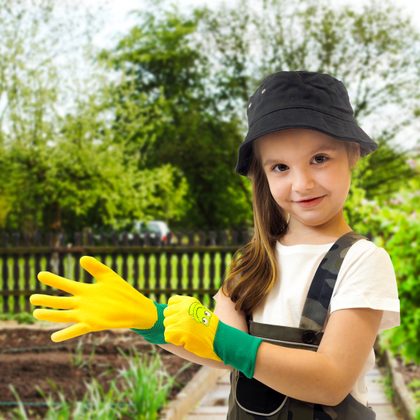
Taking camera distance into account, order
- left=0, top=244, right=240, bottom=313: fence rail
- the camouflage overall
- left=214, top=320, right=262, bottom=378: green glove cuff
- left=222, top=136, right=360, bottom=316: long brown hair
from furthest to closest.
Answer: left=0, top=244, right=240, bottom=313: fence rail → left=222, top=136, right=360, bottom=316: long brown hair → the camouflage overall → left=214, top=320, right=262, bottom=378: green glove cuff

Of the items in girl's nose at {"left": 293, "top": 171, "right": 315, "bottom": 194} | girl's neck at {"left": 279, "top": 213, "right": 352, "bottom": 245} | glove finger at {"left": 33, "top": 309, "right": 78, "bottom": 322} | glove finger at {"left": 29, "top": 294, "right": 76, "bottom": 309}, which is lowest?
glove finger at {"left": 33, "top": 309, "right": 78, "bottom": 322}

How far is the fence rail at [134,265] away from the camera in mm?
10383

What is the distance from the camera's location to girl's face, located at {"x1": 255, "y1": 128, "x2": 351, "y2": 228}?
1.45 m

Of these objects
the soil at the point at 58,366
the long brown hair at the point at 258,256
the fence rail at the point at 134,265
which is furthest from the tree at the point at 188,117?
the long brown hair at the point at 258,256

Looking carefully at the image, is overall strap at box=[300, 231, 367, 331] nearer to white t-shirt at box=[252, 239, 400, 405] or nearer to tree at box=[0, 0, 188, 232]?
white t-shirt at box=[252, 239, 400, 405]

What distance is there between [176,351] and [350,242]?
439 mm

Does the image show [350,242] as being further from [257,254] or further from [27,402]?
[27,402]

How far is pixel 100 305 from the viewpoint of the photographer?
1.36 m

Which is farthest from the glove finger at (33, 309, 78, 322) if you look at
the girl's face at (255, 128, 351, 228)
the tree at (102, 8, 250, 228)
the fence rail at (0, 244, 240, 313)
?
the tree at (102, 8, 250, 228)

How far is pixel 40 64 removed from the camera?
624 inches

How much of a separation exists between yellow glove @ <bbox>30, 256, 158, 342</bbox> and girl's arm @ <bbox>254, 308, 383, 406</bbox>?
0.24m

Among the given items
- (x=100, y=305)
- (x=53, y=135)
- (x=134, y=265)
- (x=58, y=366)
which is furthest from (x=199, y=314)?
(x=53, y=135)

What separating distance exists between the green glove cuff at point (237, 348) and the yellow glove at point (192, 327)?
0.01 meters

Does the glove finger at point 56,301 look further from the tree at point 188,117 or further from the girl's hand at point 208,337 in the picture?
the tree at point 188,117
